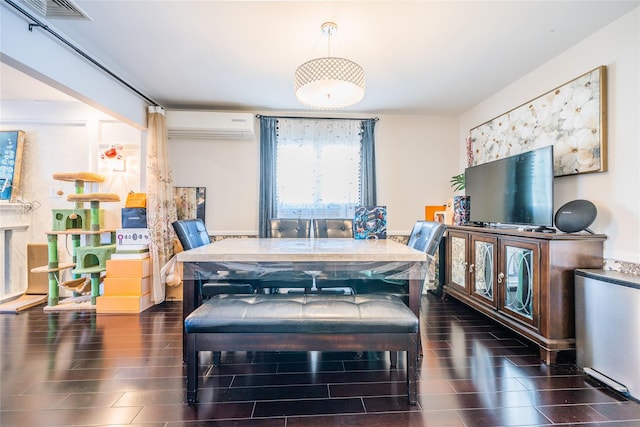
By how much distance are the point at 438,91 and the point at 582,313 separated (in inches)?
96.1

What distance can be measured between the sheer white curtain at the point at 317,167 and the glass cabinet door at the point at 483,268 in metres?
1.56

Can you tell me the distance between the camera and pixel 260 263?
1.85 m

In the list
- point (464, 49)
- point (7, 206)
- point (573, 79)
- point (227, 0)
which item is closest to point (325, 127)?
point (464, 49)

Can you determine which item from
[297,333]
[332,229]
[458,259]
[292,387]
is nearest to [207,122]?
[332,229]

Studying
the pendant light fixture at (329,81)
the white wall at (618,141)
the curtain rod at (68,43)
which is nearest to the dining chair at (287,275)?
the pendant light fixture at (329,81)

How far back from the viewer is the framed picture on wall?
3.88 meters

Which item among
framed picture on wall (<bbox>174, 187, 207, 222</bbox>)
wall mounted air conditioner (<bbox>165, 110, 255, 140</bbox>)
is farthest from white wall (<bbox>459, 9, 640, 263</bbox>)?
framed picture on wall (<bbox>174, 187, 207, 222</bbox>)

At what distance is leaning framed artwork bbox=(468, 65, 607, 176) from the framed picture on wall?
3.64 metres

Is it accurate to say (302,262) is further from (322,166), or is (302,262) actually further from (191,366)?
(322,166)

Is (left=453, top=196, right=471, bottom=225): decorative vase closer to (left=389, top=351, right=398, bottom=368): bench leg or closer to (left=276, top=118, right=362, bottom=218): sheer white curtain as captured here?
(left=276, top=118, right=362, bottom=218): sheer white curtain

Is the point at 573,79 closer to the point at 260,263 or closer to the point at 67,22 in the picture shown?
the point at 260,263

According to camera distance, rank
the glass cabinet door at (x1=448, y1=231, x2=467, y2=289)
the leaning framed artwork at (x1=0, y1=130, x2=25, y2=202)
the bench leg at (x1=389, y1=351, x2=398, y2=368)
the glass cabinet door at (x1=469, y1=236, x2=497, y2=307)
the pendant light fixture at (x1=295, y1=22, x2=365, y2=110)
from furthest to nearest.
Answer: the leaning framed artwork at (x1=0, y1=130, x2=25, y2=202), the glass cabinet door at (x1=448, y1=231, x2=467, y2=289), the glass cabinet door at (x1=469, y1=236, x2=497, y2=307), the bench leg at (x1=389, y1=351, x2=398, y2=368), the pendant light fixture at (x1=295, y1=22, x2=365, y2=110)

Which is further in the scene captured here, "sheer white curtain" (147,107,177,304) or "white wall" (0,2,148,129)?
"sheer white curtain" (147,107,177,304)

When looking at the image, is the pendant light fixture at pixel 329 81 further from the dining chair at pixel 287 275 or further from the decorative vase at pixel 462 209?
the decorative vase at pixel 462 209
